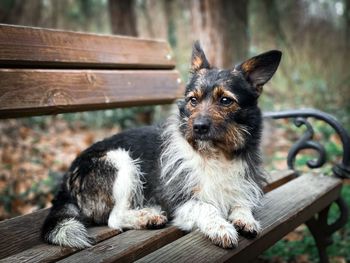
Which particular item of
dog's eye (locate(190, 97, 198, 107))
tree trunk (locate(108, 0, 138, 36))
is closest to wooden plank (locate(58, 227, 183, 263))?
dog's eye (locate(190, 97, 198, 107))

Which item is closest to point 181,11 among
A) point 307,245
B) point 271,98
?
point 271,98

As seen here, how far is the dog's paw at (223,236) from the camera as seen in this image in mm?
2371

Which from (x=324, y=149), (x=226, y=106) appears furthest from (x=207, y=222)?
(x=324, y=149)

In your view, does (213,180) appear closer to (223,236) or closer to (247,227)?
(247,227)

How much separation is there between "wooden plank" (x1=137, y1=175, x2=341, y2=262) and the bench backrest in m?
1.51

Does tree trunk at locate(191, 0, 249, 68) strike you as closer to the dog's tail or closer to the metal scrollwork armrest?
the metal scrollwork armrest

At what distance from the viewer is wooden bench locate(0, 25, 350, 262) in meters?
2.39

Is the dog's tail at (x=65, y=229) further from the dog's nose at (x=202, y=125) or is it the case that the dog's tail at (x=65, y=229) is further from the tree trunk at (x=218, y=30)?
the tree trunk at (x=218, y=30)

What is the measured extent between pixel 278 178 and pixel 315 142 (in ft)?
1.90

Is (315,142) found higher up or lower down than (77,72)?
lower down

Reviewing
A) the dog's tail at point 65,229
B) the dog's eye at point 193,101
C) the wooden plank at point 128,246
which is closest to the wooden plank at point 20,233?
the dog's tail at point 65,229

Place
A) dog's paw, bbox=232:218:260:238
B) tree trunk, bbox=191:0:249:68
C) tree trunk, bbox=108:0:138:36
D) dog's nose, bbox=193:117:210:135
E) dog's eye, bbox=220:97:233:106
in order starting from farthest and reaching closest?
1. tree trunk, bbox=108:0:138:36
2. tree trunk, bbox=191:0:249:68
3. dog's eye, bbox=220:97:233:106
4. dog's nose, bbox=193:117:210:135
5. dog's paw, bbox=232:218:260:238

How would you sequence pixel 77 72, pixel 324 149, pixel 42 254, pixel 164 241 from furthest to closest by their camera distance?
pixel 324 149
pixel 77 72
pixel 164 241
pixel 42 254

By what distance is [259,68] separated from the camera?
3.10 m
